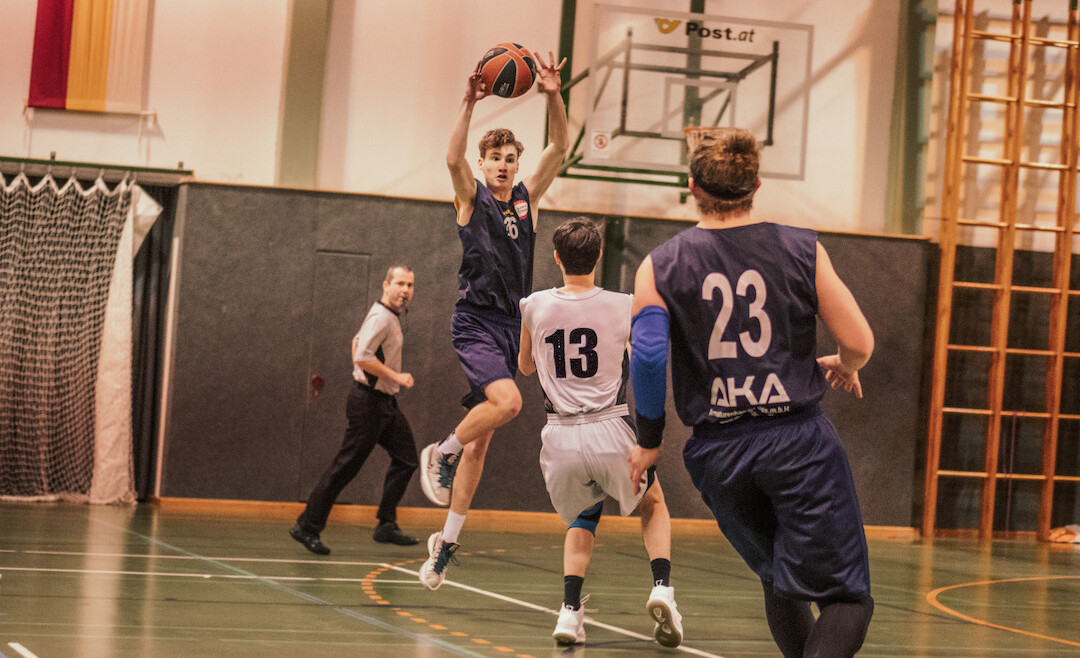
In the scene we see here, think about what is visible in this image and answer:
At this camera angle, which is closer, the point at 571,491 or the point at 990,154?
the point at 571,491

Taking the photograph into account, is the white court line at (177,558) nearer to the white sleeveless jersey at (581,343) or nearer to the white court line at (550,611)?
the white court line at (550,611)

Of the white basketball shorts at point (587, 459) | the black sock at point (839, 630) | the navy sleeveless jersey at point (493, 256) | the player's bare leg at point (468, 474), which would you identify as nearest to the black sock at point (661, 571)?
the white basketball shorts at point (587, 459)

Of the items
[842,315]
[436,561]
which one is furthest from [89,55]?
[842,315]

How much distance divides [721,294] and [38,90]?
9571 mm

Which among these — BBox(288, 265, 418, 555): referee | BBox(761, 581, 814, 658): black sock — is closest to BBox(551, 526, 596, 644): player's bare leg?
BBox(761, 581, 814, 658): black sock

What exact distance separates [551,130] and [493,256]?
660 millimetres

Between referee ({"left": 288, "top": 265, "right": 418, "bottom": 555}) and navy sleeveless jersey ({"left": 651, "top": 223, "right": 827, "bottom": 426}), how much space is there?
4838 millimetres

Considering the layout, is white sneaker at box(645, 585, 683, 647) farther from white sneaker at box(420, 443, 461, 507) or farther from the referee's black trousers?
the referee's black trousers

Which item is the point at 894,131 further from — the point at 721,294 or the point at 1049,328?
the point at 721,294

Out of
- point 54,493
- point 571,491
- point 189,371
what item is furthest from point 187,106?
point 571,491

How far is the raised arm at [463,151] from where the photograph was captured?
5172 mm

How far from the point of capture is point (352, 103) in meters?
11.3

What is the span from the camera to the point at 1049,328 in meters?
11.8

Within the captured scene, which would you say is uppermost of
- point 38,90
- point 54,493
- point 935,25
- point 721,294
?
point 935,25
